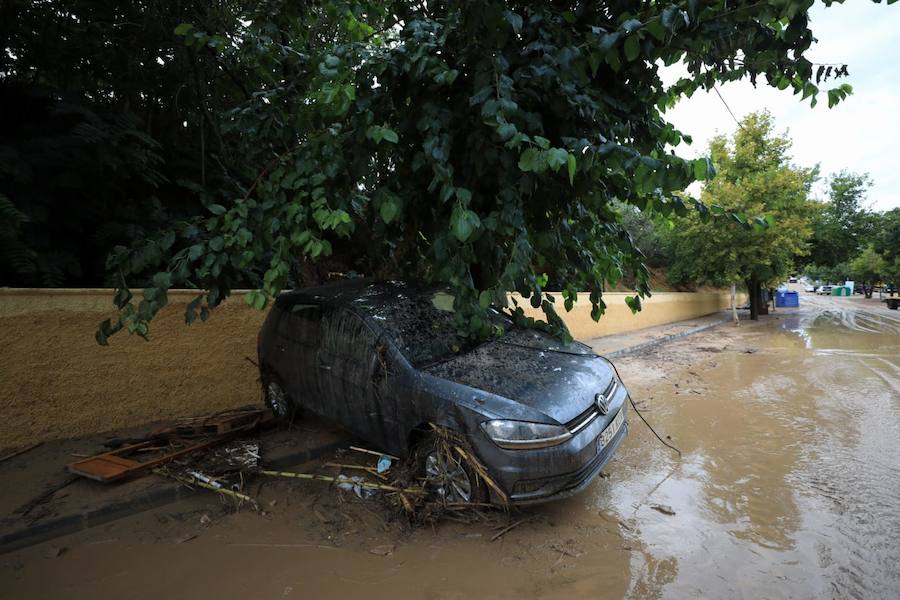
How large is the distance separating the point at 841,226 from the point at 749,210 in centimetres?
1729

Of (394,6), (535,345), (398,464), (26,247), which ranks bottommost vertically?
(398,464)

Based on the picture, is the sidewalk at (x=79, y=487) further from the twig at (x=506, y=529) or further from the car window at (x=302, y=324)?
the twig at (x=506, y=529)

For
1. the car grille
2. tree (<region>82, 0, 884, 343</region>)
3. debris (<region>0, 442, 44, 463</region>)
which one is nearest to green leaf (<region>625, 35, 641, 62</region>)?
tree (<region>82, 0, 884, 343</region>)

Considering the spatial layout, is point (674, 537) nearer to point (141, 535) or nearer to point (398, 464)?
point (398, 464)

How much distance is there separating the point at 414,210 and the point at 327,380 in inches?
66.2

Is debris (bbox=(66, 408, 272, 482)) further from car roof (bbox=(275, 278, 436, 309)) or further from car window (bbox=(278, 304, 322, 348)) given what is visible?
car roof (bbox=(275, 278, 436, 309))

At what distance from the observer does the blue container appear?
108ft

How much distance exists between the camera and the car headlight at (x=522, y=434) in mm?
2949

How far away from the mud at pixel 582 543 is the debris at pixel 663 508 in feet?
0.17

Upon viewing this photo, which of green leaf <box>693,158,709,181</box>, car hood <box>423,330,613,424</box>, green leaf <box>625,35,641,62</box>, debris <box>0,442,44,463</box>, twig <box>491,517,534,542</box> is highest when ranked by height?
green leaf <box>625,35,641,62</box>

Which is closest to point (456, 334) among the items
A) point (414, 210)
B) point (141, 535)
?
point (414, 210)

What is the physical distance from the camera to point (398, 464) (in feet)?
11.7

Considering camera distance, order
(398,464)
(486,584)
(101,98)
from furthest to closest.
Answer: (101,98), (398,464), (486,584)

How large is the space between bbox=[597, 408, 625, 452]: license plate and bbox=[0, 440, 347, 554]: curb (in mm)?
3110
